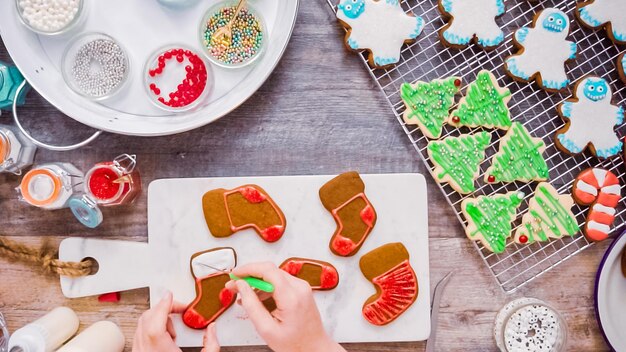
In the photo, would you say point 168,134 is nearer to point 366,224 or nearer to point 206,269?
point 206,269

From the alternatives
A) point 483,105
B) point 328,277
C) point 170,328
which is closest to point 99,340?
point 170,328

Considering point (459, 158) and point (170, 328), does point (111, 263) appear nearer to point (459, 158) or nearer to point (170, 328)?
point (170, 328)

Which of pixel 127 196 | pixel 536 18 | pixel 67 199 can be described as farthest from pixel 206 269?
pixel 536 18

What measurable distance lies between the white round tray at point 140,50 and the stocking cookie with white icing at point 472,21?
0.43 m

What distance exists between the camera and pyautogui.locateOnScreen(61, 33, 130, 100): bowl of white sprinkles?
1657 millimetres

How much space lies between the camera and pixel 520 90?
1.74m

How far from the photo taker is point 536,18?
5.59 ft

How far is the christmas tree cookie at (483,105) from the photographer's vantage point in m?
1.70

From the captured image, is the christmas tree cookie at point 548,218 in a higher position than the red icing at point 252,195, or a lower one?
lower

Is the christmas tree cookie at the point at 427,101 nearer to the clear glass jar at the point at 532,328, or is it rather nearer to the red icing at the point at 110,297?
the clear glass jar at the point at 532,328

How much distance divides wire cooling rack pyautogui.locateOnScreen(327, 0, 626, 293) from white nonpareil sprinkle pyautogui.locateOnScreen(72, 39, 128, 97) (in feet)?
2.31

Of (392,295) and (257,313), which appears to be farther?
(392,295)

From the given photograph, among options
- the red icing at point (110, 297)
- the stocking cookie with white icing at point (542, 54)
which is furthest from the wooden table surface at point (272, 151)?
the stocking cookie with white icing at point (542, 54)

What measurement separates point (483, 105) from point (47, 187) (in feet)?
3.94
